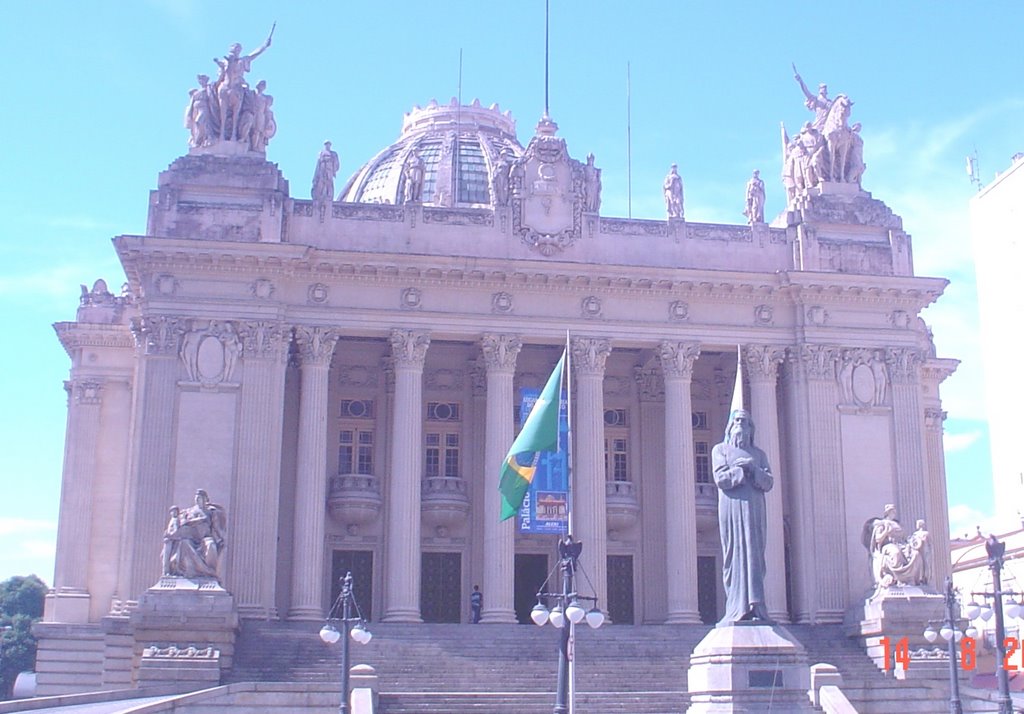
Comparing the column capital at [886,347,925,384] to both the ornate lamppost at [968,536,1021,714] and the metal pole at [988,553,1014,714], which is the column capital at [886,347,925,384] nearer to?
the ornate lamppost at [968,536,1021,714]

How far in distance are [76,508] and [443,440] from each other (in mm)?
14001

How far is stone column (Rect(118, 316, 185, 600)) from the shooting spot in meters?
39.9

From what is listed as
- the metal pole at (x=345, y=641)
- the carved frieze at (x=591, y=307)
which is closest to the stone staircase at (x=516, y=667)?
the metal pole at (x=345, y=641)

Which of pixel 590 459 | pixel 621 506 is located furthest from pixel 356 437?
pixel 621 506

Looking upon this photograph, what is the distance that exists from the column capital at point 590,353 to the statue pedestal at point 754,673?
70.5 feet

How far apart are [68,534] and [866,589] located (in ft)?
92.4

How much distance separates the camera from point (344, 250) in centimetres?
4284

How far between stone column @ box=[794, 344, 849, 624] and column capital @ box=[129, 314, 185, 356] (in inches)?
794

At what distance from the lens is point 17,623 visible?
90.2 metres

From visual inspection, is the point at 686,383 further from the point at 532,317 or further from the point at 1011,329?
the point at 1011,329

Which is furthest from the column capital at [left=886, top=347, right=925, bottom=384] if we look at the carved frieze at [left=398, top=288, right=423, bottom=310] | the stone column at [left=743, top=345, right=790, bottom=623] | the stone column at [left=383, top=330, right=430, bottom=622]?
the carved frieze at [left=398, top=288, right=423, bottom=310]

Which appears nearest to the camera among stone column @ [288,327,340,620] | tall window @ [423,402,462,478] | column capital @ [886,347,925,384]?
stone column @ [288,327,340,620]

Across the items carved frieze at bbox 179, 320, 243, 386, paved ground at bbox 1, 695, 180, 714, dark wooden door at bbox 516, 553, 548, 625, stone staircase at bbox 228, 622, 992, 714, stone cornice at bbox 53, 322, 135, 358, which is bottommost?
paved ground at bbox 1, 695, 180, 714

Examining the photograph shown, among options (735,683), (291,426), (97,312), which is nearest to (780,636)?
(735,683)
